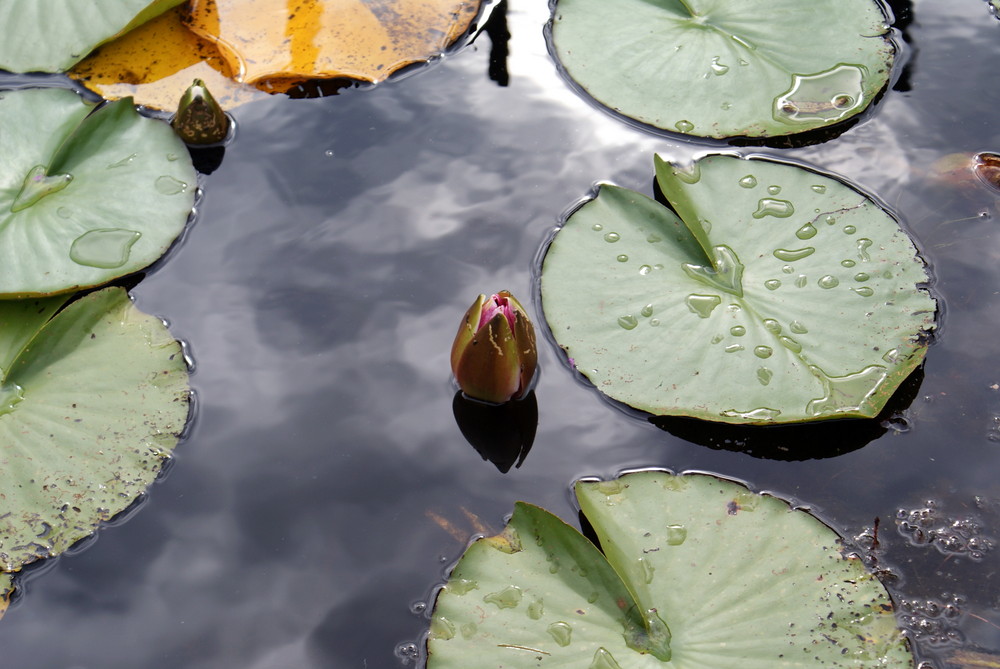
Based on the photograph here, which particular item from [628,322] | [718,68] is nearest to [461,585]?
[628,322]

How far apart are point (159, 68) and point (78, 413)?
1.55 meters

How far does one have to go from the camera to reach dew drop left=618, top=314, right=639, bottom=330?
7.18 feet

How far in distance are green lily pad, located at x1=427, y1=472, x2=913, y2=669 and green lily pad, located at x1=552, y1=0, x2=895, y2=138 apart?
140 cm

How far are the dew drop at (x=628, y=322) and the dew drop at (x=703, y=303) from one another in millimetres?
165

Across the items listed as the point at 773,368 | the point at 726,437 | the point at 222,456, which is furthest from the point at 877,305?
the point at 222,456

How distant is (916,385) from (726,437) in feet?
1.85

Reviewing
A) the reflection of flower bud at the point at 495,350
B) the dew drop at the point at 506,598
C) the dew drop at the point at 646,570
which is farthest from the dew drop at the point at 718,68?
the dew drop at the point at 506,598

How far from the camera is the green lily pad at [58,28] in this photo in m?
2.97

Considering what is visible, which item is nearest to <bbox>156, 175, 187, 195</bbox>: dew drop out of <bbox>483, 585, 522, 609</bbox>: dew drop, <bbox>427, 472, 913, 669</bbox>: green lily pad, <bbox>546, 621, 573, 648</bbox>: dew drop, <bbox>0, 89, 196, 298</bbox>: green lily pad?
<bbox>0, 89, 196, 298</bbox>: green lily pad

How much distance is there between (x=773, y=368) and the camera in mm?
2072

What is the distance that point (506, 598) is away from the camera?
5.80 feet

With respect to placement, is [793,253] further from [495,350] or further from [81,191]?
[81,191]

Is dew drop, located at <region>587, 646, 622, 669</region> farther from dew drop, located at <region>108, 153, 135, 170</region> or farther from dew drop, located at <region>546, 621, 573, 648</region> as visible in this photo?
dew drop, located at <region>108, 153, 135, 170</region>

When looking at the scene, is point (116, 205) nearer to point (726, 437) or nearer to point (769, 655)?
point (726, 437)
